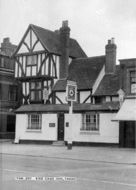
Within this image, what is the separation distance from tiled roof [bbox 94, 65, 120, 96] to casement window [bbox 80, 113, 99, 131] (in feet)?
11.9

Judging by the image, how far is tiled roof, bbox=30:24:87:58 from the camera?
39.1 m

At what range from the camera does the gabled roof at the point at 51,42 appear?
39.0m

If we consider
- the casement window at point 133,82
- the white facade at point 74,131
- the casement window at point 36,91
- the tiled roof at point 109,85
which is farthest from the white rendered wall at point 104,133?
the casement window at point 36,91

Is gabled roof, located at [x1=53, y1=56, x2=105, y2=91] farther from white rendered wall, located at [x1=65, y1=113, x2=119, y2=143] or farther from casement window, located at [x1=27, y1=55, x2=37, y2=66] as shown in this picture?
white rendered wall, located at [x1=65, y1=113, x2=119, y2=143]

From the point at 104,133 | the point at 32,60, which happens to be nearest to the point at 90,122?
the point at 104,133

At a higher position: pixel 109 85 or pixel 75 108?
pixel 109 85

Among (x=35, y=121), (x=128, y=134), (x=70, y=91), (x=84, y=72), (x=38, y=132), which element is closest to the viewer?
(x=70, y=91)

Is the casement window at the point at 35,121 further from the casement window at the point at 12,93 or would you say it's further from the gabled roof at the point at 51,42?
the casement window at the point at 12,93

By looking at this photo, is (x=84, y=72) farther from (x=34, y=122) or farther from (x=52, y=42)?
(x=34, y=122)

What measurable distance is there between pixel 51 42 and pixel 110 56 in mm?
6039

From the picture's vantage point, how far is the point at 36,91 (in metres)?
39.6

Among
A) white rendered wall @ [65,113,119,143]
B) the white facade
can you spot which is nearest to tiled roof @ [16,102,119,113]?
the white facade

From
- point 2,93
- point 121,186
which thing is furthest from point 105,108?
point 121,186

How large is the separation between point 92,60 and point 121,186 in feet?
97.5
